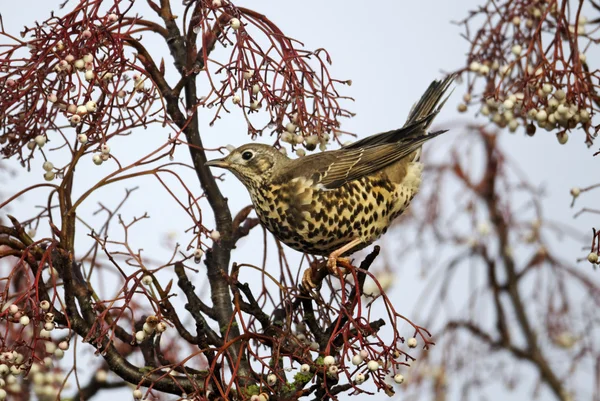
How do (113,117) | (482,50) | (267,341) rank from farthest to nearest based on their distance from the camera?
(482,50), (113,117), (267,341)

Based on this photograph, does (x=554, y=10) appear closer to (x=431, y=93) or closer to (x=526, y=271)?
(x=431, y=93)

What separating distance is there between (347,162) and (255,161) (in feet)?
1.29

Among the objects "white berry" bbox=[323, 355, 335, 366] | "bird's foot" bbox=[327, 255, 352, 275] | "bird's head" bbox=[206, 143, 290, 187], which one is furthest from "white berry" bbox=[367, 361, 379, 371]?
"bird's head" bbox=[206, 143, 290, 187]

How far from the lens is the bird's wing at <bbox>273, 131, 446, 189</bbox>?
13.0ft

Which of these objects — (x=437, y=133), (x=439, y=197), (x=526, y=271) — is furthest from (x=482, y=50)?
(x=526, y=271)

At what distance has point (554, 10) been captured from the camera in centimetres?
413

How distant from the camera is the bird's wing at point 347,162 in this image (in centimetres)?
396

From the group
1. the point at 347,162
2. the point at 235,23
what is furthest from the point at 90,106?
the point at 347,162

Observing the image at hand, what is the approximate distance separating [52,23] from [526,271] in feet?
10.2

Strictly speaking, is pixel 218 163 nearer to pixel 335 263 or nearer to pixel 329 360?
pixel 335 263

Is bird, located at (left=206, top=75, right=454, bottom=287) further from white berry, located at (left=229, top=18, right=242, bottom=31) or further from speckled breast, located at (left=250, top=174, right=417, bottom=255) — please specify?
white berry, located at (left=229, top=18, right=242, bottom=31)

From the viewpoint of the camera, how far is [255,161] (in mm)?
3986

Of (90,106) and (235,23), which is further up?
(235,23)

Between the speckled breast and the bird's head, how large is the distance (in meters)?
0.05
